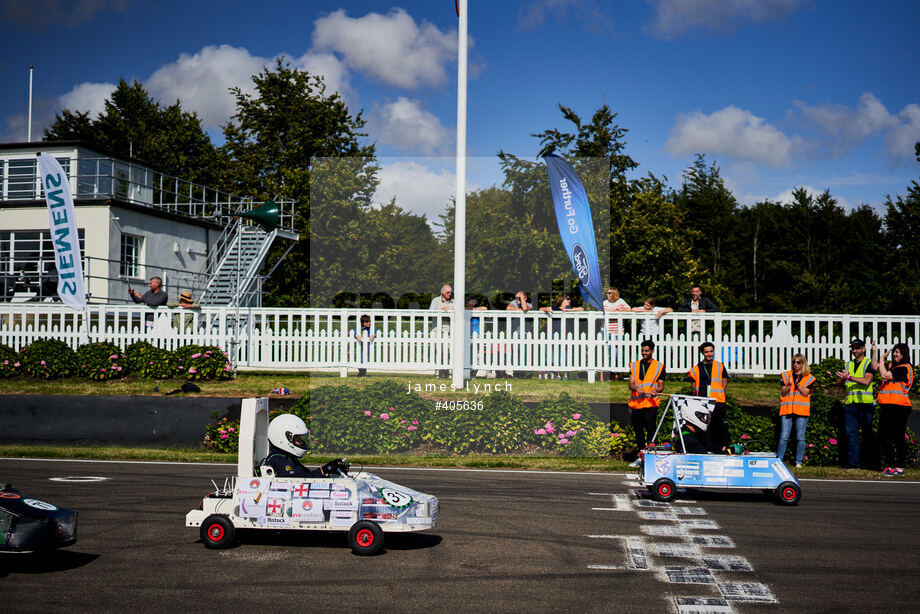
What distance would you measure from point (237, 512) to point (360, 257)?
26.4 metres

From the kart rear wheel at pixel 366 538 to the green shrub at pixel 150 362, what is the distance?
13146 mm

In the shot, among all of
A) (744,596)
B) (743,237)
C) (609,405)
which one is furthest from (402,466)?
(743,237)

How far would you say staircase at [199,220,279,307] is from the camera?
1411 inches

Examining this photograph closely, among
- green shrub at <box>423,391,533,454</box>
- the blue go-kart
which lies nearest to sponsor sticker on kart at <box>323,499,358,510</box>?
the blue go-kart

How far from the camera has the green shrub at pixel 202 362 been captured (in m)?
20.5

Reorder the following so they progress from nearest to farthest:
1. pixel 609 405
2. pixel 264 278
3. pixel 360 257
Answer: pixel 609 405, pixel 360 257, pixel 264 278

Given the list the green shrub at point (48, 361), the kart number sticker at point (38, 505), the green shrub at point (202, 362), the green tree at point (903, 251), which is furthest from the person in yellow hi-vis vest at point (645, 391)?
the green tree at point (903, 251)

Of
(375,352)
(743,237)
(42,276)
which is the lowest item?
(375,352)

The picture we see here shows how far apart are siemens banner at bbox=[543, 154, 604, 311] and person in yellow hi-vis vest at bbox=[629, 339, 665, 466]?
5.38m

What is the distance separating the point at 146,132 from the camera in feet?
209

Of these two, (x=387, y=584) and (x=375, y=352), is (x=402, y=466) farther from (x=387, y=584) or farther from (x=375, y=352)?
(x=387, y=584)

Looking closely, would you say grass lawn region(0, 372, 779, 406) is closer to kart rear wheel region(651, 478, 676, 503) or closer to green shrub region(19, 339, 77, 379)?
green shrub region(19, 339, 77, 379)

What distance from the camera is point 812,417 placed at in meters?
15.9

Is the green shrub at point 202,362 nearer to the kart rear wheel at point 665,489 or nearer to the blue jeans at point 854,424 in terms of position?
the kart rear wheel at point 665,489
